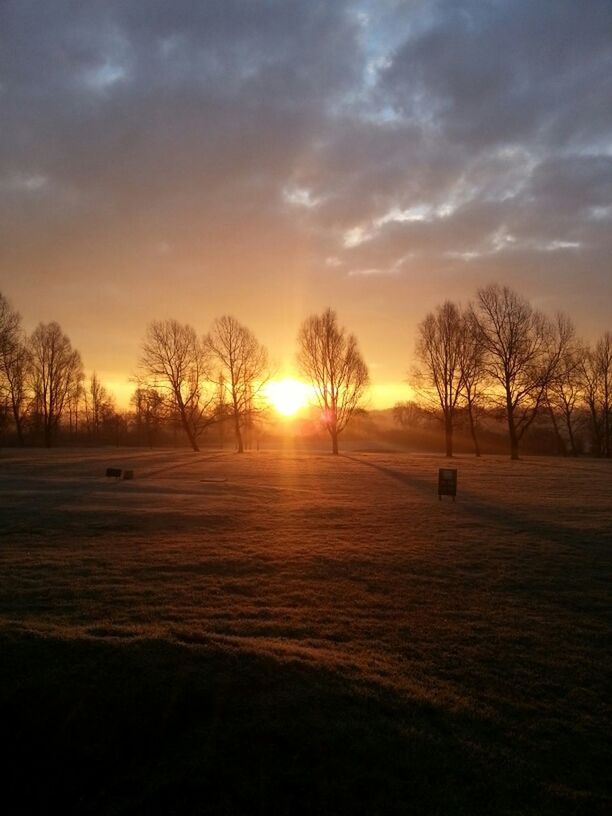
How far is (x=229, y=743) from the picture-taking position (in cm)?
510

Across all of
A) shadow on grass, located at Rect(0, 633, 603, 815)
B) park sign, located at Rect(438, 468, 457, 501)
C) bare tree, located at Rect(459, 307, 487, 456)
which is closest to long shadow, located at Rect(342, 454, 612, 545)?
park sign, located at Rect(438, 468, 457, 501)

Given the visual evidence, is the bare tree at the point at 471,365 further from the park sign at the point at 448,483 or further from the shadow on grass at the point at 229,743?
the shadow on grass at the point at 229,743

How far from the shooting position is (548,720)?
569 cm

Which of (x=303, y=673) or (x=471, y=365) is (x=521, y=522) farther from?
(x=471, y=365)

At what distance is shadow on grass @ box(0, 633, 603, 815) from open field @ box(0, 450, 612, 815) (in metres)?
0.02

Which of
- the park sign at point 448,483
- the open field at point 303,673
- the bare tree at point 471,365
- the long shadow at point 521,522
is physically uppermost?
the bare tree at point 471,365

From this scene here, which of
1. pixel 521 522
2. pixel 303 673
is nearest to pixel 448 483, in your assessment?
pixel 521 522

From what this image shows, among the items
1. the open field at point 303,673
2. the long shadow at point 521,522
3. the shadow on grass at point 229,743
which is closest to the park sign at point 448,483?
the long shadow at point 521,522

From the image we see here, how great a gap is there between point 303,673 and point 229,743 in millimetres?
1203

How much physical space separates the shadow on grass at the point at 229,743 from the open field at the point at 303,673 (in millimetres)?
18

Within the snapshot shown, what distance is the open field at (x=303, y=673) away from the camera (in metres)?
4.76

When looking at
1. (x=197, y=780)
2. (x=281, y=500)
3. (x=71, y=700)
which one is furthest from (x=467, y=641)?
(x=281, y=500)

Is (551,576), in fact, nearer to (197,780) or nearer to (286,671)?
(286,671)

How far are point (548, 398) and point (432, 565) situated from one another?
4519 cm
